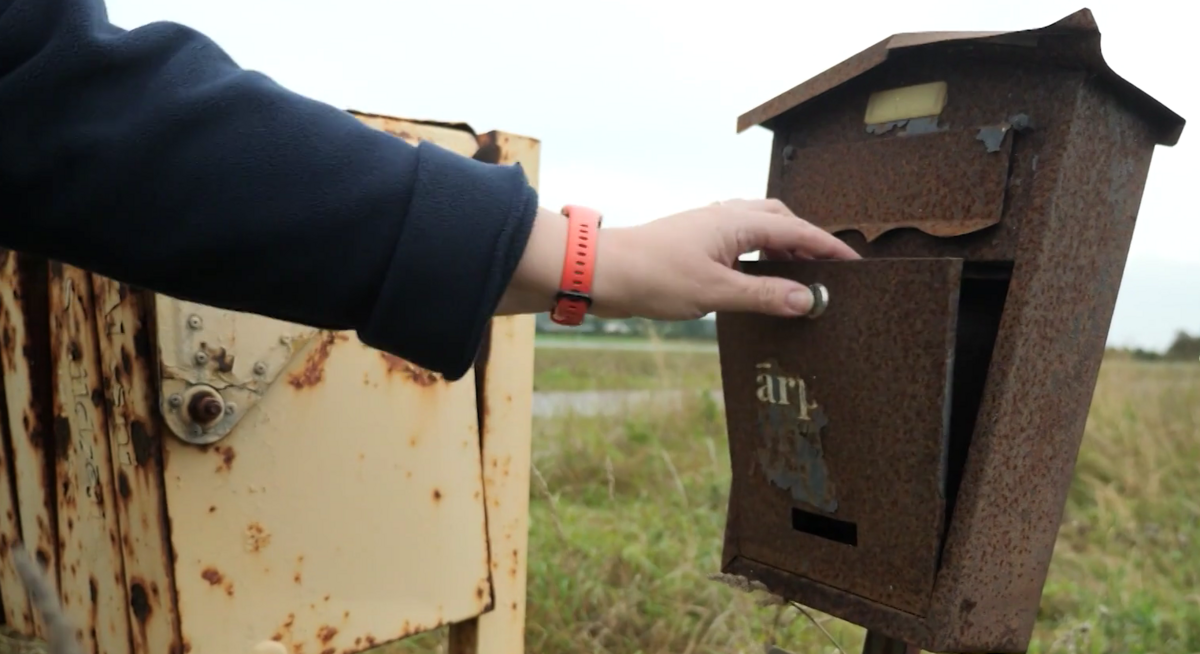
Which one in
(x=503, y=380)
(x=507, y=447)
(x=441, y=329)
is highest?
(x=441, y=329)

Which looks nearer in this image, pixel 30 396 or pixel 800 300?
pixel 800 300

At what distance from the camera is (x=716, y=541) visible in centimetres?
361

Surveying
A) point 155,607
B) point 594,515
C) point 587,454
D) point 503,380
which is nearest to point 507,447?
point 503,380

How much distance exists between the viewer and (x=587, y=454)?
5027 millimetres

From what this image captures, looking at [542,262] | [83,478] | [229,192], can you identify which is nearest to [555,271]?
[542,262]

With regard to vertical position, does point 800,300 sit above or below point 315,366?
above

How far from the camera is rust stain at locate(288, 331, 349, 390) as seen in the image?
1.47 m

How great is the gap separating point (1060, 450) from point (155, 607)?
1316 millimetres

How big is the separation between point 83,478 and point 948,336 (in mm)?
1320

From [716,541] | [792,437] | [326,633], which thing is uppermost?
[792,437]

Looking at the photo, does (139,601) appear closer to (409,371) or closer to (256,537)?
(256,537)

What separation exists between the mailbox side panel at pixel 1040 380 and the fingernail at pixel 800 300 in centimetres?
25

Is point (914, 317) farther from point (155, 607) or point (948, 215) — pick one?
point (155, 607)

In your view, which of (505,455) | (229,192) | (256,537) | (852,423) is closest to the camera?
(229,192)
